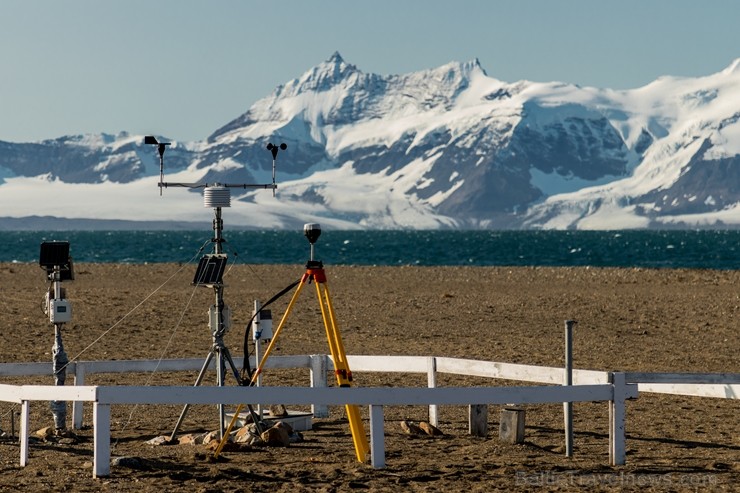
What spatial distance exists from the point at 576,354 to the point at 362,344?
501 centimetres

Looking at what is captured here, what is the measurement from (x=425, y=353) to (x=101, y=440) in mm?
15784

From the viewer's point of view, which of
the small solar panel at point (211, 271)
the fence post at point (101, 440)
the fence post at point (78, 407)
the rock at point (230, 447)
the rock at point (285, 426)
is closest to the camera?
the fence post at point (101, 440)

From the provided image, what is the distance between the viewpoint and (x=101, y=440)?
13820 millimetres

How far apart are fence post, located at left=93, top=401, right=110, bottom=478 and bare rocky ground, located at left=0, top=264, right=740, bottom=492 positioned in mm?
137

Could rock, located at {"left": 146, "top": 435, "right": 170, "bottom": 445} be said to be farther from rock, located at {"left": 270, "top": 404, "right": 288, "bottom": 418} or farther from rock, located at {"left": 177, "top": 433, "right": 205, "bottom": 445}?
rock, located at {"left": 270, "top": 404, "right": 288, "bottom": 418}

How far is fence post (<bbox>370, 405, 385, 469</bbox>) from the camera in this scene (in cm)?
1411

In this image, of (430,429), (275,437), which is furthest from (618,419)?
(275,437)

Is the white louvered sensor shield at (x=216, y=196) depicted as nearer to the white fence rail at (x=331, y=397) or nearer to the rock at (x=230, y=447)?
the rock at (x=230, y=447)

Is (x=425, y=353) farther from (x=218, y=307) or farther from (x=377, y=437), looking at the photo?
(x=377, y=437)

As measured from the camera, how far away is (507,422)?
54.9 feet

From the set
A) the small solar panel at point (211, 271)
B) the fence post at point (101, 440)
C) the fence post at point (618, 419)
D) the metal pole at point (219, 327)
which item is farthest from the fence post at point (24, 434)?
the fence post at point (618, 419)

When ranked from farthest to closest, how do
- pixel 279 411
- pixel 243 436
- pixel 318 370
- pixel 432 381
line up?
pixel 318 370, pixel 432 381, pixel 279 411, pixel 243 436

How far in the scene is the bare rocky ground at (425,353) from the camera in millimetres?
14133

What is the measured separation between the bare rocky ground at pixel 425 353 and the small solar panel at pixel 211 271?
199 cm
